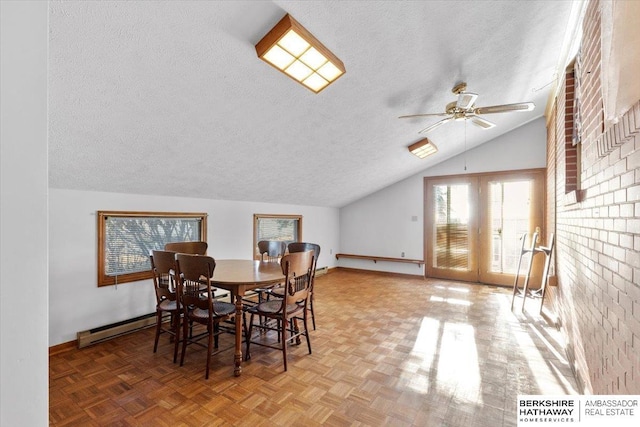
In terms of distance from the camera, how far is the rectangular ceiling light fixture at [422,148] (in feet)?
14.2

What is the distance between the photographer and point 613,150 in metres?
1.47

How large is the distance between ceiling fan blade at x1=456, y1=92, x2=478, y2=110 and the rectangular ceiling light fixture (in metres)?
1.31

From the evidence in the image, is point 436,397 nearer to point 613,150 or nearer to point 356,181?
point 613,150

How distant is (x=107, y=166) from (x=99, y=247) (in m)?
0.90

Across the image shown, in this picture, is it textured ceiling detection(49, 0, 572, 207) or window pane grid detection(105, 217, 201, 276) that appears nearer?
textured ceiling detection(49, 0, 572, 207)

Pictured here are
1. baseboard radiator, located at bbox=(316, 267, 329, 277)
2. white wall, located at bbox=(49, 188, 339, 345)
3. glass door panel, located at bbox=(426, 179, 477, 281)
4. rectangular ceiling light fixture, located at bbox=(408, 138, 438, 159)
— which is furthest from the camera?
baseboard radiator, located at bbox=(316, 267, 329, 277)

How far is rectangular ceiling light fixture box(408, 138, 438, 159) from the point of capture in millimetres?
4340

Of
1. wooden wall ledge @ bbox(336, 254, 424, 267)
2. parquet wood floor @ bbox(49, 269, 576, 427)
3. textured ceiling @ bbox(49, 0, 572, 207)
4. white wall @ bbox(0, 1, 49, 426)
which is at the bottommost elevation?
parquet wood floor @ bbox(49, 269, 576, 427)

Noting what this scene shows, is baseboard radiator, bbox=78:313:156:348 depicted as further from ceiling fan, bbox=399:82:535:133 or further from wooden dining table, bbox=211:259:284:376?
ceiling fan, bbox=399:82:535:133

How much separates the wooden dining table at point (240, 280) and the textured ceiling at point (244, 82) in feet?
3.93

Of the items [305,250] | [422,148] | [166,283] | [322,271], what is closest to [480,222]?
[422,148]

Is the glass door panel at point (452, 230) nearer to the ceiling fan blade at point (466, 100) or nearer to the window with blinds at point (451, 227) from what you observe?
the window with blinds at point (451, 227)
